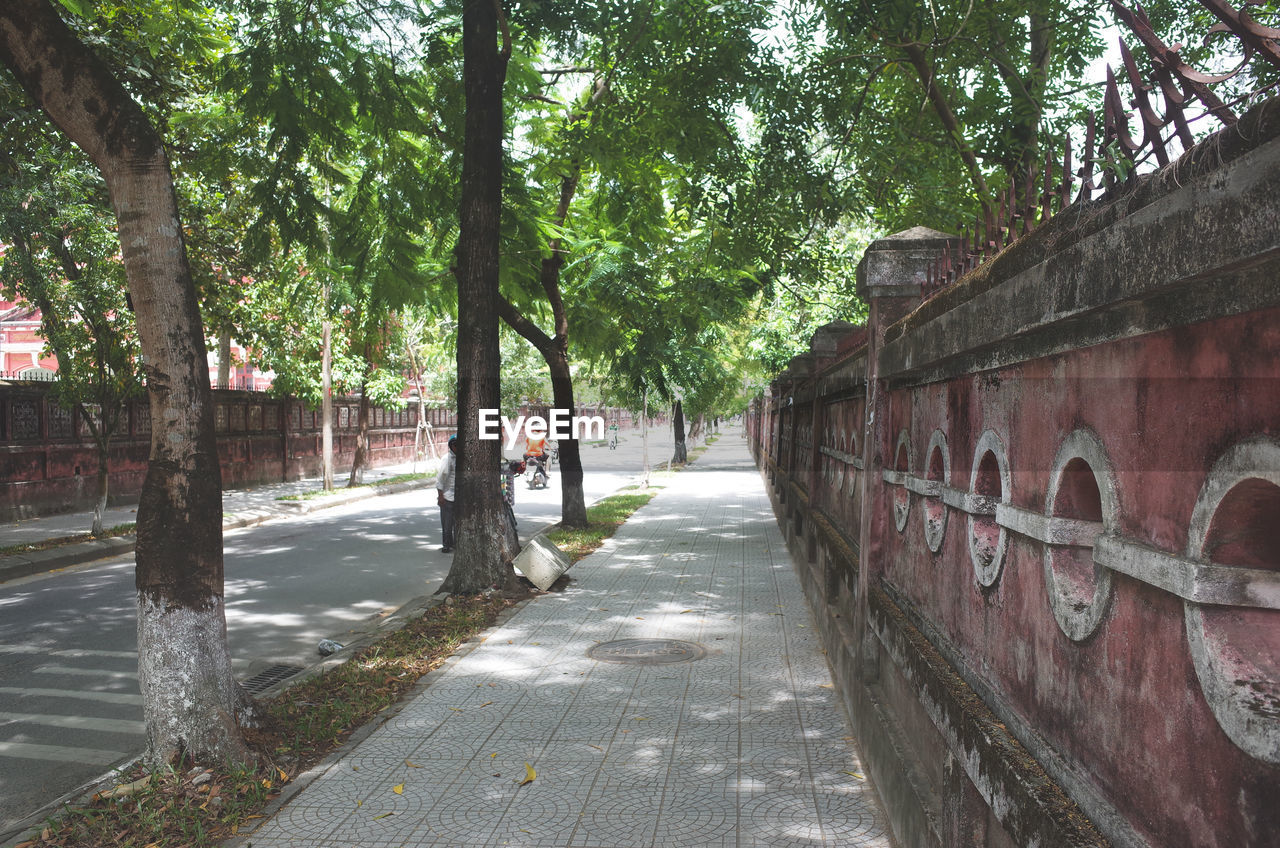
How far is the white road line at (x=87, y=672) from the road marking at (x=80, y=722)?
3.11ft

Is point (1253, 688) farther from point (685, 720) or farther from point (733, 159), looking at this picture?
point (733, 159)

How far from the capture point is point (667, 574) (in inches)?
469

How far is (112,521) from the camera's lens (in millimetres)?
16969

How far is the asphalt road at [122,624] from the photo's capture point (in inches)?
222

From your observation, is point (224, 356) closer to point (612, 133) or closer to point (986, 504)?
point (612, 133)

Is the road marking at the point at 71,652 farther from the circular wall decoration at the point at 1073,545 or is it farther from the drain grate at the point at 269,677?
the circular wall decoration at the point at 1073,545

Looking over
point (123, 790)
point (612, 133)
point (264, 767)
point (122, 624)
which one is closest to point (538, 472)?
point (612, 133)

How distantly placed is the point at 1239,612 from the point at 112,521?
18573 millimetres

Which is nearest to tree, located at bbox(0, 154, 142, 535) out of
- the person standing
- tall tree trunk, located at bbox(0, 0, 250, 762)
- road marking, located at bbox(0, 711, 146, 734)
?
the person standing

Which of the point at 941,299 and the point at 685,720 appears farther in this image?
the point at 685,720

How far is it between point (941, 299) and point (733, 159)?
729cm

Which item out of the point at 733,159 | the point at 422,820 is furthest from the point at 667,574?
the point at 422,820

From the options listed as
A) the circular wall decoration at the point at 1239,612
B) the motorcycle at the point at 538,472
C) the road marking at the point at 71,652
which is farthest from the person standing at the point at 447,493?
the motorcycle at the point at 538,472

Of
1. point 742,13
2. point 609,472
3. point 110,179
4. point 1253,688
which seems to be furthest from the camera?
point 609,472
